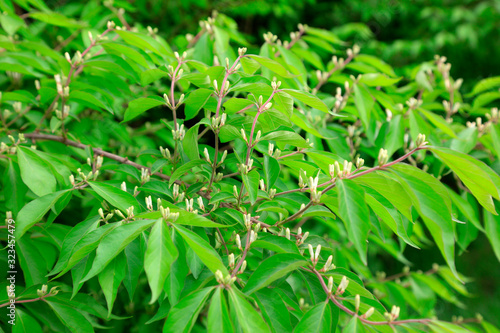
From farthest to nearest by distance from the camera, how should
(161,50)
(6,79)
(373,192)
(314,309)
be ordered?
(6,79) < (161,50) < (373,192) < (314,309)

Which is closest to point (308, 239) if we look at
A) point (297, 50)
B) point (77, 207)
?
point (297, 50)

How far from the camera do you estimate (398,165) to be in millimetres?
826

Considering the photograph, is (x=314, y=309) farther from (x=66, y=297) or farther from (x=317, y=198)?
(x=66, y=297)

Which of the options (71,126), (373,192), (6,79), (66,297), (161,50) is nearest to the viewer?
(373,192)

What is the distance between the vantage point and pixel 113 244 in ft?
2.40

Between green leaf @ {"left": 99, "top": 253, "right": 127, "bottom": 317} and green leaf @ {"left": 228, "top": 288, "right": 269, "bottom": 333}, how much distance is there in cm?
27

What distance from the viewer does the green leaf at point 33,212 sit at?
2.88 ft

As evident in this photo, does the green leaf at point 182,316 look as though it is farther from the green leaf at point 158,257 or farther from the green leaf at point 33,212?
the green leaf at point 33,212

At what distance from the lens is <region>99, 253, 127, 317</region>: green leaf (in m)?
0.80

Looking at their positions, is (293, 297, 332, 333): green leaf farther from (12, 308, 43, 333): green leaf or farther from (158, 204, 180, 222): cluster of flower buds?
(12, 308, 43, 333): green leaf

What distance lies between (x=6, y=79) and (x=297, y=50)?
1317 mm

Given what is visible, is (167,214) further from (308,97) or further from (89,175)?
(308,97)

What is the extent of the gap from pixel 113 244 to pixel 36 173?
45cm

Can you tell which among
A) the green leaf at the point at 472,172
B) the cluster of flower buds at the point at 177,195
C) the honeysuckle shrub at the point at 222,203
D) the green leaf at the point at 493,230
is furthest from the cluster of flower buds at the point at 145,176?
the green leaf at the point at 493,230
